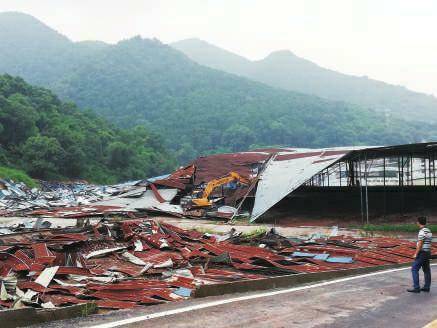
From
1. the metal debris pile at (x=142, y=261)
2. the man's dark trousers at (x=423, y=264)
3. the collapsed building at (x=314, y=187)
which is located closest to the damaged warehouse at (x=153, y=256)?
the metal debris pile at (x=142, y=261)

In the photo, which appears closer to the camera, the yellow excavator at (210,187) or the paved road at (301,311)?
the paved road at (301,311)

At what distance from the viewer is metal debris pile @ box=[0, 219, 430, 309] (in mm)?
7688

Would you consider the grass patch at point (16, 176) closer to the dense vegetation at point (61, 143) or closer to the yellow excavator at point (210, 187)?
the dense vegetation at point (61, 143)

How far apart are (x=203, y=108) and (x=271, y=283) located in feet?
402

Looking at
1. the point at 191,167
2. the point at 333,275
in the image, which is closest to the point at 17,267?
the point at 333,275

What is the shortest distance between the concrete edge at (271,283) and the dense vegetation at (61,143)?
4765 cm

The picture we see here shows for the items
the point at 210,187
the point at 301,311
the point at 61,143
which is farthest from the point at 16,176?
the point at 301,311

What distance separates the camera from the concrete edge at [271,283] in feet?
25.8

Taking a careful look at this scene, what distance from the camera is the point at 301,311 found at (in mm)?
7020

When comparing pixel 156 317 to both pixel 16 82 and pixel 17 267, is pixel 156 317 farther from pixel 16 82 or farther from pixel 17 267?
pixel 16 82

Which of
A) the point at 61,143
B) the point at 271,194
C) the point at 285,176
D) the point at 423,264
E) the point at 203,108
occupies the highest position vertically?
the point at 203,108

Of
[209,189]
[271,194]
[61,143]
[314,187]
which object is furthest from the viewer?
[61,143]

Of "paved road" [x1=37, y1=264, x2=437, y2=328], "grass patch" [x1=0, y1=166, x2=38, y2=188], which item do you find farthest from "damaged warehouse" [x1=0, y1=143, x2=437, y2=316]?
"grass patch" [x1=0, y1=166, x2=38, y2=188]

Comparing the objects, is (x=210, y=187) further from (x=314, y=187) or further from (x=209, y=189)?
(x=314, y=187)
